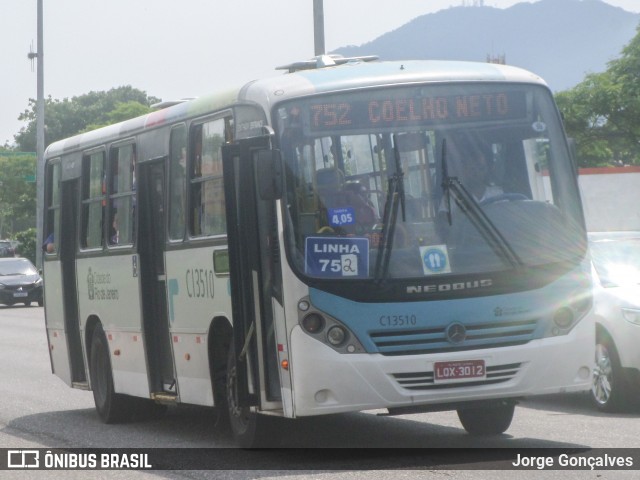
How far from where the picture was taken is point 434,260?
373 inches

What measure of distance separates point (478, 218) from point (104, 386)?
557 centimetres

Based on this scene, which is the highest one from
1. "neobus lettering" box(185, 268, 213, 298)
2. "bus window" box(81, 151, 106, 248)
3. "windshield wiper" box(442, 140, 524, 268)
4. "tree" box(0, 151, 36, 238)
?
"tree" box(0, 151, 36, 238)

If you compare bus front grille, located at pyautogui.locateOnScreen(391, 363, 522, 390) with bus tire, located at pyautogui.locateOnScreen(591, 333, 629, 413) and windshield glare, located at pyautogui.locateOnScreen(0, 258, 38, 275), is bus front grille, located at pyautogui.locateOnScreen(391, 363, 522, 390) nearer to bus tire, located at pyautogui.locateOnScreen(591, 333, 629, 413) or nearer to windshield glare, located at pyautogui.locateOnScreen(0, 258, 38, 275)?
bus tire, located at pyautogui.locateOnScreen(591, 333, 629, 413)

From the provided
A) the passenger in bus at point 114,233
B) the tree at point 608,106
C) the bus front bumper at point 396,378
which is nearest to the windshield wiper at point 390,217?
the bus front bumper at point 396,378

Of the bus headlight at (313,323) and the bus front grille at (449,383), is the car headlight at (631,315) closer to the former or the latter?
the bus front grille at (449,383)

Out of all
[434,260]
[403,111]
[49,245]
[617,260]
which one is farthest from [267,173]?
[49,245]

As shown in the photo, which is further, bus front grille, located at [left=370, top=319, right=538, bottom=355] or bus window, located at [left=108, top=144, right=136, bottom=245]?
bus window, located at [left=108, top=144, right=136, bottom=245]

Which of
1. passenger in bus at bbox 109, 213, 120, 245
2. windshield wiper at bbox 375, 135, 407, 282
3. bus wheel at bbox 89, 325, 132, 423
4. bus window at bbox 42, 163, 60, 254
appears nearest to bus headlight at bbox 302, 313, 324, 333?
windshield wiper at bbox 375, 135, 407, 282

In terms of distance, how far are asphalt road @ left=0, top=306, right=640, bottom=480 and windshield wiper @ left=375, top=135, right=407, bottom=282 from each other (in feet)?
3.81

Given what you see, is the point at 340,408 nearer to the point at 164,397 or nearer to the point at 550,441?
the point at 550,441

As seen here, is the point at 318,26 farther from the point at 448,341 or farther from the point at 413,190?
the point at 448,341

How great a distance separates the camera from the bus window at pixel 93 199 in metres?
13.8

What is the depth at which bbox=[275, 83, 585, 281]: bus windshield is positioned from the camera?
9461 mm

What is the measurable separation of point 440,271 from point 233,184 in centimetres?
166
